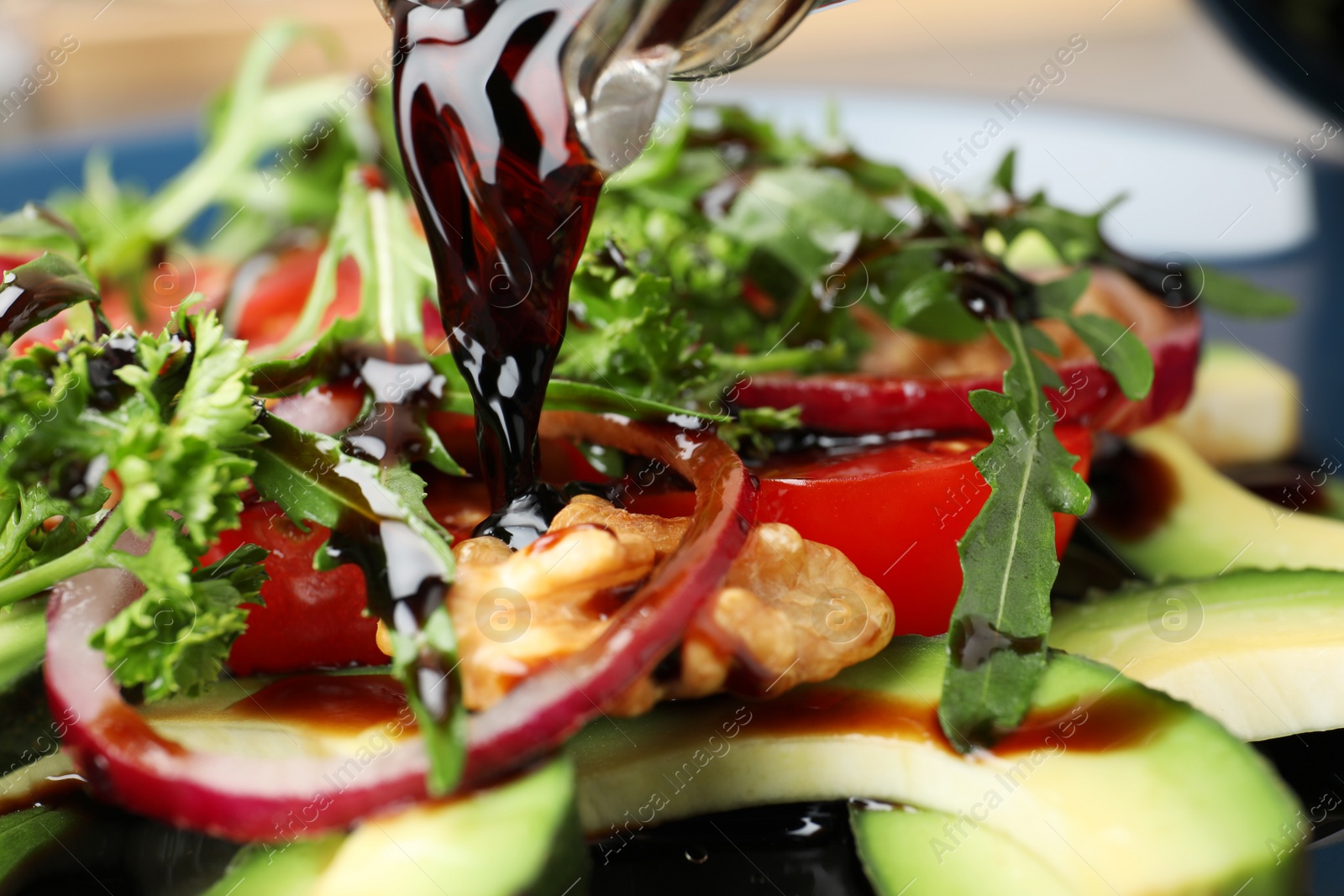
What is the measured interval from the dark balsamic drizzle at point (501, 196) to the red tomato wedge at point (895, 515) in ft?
0.79

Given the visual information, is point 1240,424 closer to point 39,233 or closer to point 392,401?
point 392,401

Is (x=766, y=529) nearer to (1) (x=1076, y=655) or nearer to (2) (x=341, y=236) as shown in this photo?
(1) (x=1076, y=655)

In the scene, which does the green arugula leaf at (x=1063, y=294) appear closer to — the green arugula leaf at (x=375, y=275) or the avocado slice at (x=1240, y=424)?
the avocado slice at (x=1240, y=424)

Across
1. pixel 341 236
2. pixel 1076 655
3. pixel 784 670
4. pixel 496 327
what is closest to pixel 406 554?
pixel 496 327

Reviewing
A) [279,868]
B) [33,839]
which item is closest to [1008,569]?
[279,868]

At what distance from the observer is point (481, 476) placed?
176 cm

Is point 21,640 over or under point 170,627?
under

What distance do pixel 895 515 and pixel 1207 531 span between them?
78 cm

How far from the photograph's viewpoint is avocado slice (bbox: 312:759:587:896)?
111 cm

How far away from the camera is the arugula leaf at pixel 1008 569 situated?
1357 millimetres

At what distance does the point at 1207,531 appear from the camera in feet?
6.68

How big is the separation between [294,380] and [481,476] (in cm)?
31

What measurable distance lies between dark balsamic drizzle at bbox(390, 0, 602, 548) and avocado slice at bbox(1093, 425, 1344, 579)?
3.60 feet

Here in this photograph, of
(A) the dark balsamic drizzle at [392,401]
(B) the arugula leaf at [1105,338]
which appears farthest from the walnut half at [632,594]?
(B) the arugula leaf at [1105,338]
